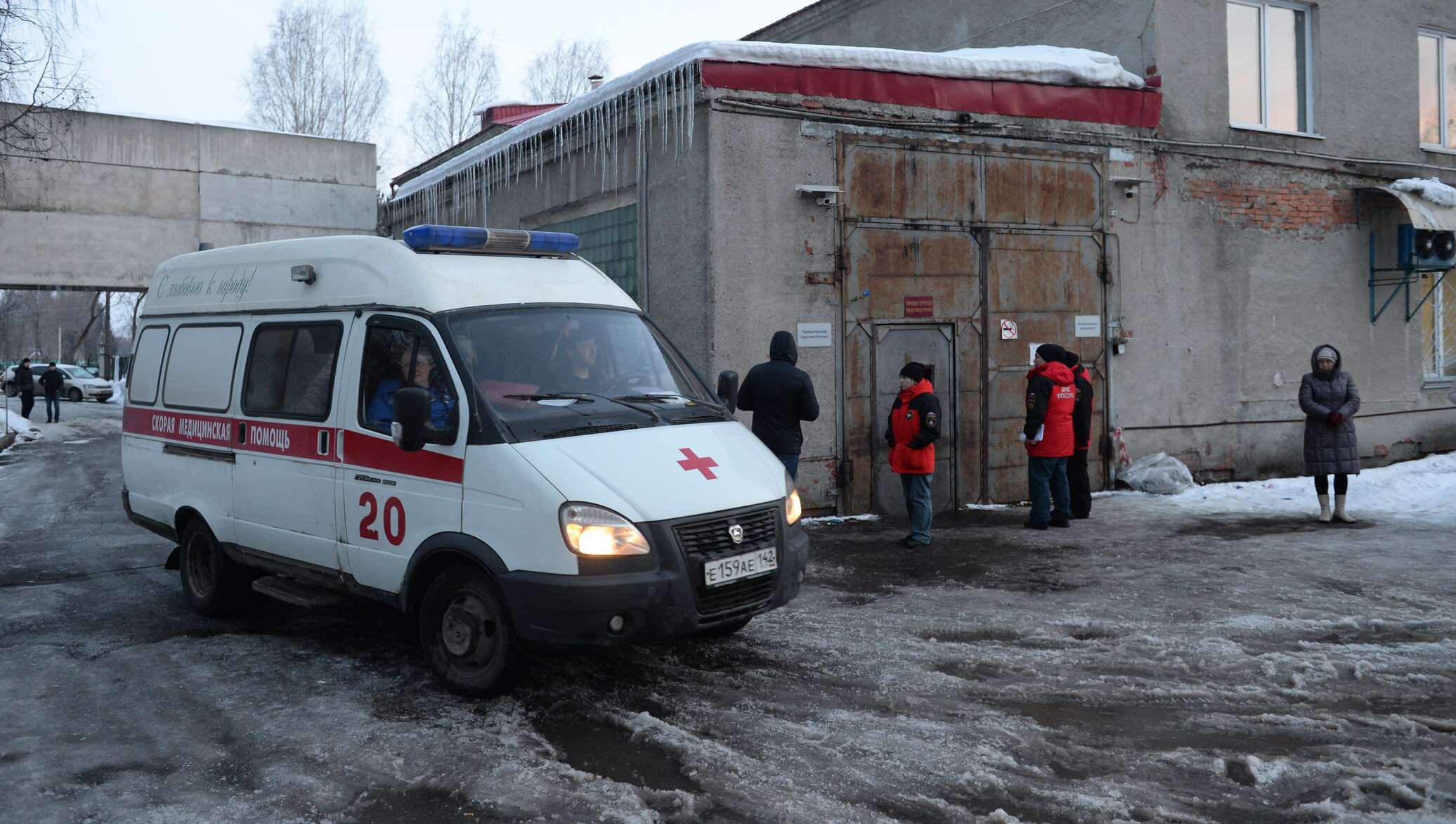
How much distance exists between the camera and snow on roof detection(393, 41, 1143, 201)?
10.6 metres

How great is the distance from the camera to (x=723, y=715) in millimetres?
4910

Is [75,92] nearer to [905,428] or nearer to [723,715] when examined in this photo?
[905,428]

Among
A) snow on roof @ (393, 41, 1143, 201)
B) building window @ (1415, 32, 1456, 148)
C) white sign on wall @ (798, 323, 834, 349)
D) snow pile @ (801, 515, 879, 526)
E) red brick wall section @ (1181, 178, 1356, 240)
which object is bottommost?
snow pile @ (801, 515, 879, 526)

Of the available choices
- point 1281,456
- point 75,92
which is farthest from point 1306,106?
point 75,92

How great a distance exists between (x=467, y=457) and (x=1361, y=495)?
1051cm

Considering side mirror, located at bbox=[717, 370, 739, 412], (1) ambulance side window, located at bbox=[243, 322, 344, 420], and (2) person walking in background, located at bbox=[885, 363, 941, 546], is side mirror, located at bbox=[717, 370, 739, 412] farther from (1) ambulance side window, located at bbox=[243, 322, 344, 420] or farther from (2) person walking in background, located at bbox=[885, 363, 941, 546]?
(2) person walking in background, located at bbox=[885, 363, 941, 546]

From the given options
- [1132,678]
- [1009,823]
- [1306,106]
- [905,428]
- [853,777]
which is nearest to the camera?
[1009,823]

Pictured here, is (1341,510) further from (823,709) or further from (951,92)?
(823,709)

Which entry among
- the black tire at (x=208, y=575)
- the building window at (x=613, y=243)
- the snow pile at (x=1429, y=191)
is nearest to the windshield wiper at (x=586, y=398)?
the black tire at (x=208, y=575)

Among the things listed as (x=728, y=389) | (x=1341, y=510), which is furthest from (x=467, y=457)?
(x=1341, y=510)

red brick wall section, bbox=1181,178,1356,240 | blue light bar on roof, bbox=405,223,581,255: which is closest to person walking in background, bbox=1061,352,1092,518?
red brick wall section, bbox=1181,178,1356,240

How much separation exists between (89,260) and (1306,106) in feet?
69.5

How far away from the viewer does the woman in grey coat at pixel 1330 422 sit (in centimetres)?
1006

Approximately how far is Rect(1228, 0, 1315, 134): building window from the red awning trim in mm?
1775
